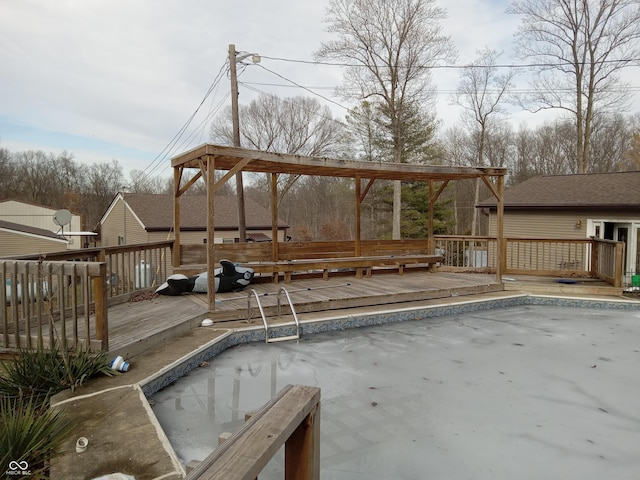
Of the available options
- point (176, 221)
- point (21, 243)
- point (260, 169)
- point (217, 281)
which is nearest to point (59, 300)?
point (217, 281)

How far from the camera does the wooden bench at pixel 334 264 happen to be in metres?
7.61

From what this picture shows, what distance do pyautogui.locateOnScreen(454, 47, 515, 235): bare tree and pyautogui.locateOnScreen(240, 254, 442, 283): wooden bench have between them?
12.4 m

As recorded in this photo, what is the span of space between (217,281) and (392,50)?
1471 centimetres

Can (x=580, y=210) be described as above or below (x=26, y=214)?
below

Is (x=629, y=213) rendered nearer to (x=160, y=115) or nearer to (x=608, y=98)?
(x=608, y=98)

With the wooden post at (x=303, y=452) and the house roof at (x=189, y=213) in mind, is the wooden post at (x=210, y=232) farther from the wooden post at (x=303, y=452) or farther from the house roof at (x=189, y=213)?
the house roof at (x=189, y=213)

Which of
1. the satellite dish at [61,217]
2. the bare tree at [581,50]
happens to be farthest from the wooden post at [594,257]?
the satellite dish at [61,217]

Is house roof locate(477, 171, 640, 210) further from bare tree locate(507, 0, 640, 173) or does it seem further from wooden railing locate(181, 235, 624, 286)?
bare tree locate(507, 0, 640, 173)

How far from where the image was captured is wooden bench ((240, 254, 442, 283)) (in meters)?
7.61

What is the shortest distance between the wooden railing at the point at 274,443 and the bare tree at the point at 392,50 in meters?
16.2

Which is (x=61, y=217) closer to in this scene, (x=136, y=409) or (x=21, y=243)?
(x=21, y=243)

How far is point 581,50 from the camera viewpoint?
16.2 meters

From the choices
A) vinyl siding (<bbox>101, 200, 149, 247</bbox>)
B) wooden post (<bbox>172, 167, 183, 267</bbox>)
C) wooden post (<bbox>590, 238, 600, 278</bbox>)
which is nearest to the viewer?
wooden post (<bbox>172, 167, 183, 267</bbox>)
